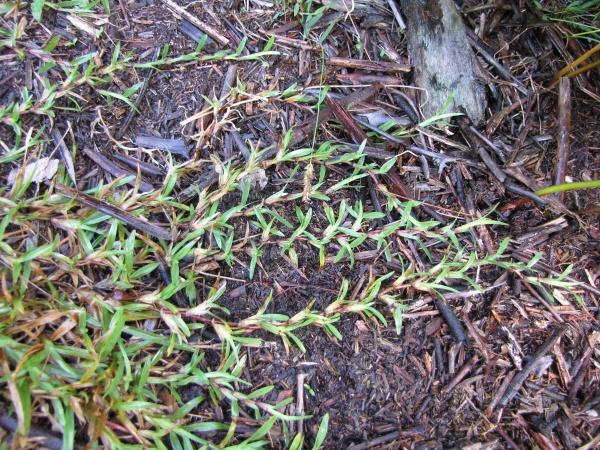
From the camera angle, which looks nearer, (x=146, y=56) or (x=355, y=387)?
(x=355, y=387)

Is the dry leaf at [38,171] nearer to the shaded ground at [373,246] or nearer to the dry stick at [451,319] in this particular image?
the shaded ground at [373,246]

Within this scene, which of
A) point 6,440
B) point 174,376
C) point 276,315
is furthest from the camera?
point 276,315

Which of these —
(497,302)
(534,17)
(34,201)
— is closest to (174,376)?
(34,201)

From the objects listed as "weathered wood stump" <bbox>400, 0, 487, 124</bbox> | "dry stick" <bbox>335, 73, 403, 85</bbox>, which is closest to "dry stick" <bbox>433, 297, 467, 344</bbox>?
"weathered wood stump" <bbox>400, 0, 487, 124</bbox>

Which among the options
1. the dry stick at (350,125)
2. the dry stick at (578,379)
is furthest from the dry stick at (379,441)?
the dry stick at (350,125)

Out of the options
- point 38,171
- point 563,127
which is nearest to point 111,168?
point 38,171

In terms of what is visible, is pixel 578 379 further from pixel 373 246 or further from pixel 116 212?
pixel 116 212

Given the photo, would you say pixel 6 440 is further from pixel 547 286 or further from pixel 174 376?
pixel 547 286
